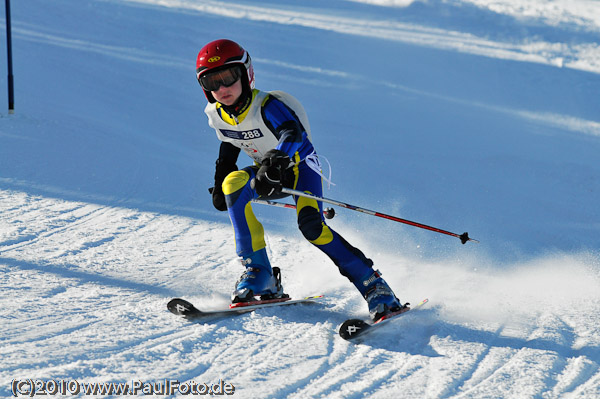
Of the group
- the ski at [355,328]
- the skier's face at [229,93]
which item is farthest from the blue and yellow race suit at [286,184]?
the ski at [355,328]

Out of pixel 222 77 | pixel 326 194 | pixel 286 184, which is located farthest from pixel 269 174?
pixel 326 194

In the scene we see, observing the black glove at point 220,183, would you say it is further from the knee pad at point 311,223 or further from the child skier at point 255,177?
the knee pad at point 311,223

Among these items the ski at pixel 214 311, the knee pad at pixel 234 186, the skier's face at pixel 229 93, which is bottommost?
the ski at pixel 214 311

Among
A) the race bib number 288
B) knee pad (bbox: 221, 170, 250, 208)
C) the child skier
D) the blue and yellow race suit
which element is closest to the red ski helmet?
the child skier

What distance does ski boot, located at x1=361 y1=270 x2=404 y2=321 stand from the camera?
3.58 m

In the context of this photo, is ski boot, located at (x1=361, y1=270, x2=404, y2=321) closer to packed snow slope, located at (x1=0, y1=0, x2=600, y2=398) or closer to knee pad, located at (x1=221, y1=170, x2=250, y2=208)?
packed snow slope, located at (x1=0, y1=0, x2=600, y2=398)

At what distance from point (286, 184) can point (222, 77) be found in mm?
771

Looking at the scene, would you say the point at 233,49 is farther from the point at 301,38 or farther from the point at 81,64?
the point at 301,38

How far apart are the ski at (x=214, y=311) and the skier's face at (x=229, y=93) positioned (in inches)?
46.7

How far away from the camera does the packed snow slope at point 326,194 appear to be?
307cm

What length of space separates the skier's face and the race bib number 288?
0.71ft

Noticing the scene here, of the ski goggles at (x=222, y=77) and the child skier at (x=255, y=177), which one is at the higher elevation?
the ski goggles at (x=222, y=77)

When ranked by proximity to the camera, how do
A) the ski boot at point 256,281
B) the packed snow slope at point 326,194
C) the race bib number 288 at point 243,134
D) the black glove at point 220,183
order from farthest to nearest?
the black glove at point 220,183, the race bib number 288 at point 243,134, the ski boot at point 256,281, the packed snow slope at point 326,194

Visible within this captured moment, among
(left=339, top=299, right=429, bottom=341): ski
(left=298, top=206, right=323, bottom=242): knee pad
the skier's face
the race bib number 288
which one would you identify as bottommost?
(left=339, top=299, right=429, bottom=341): ski
